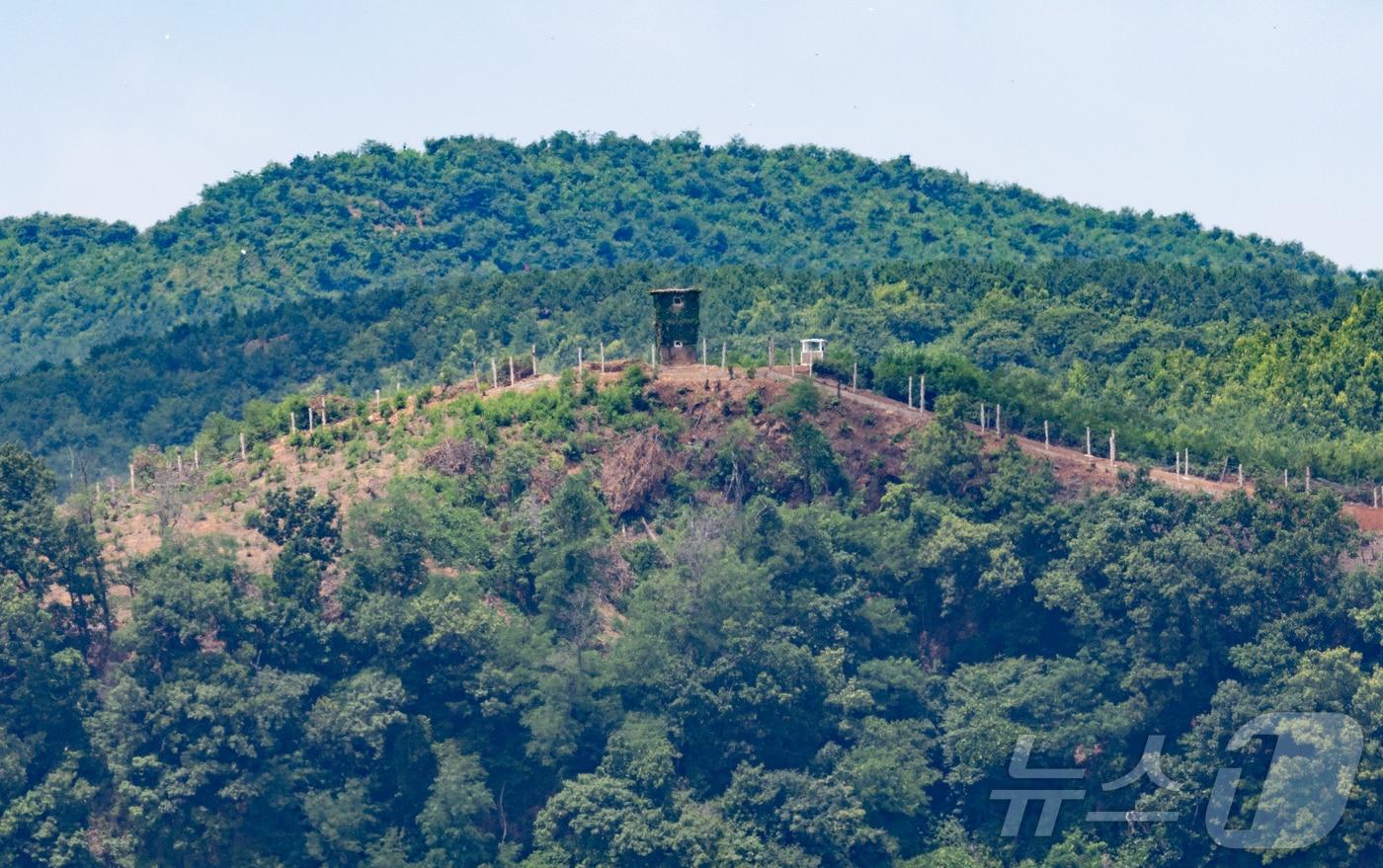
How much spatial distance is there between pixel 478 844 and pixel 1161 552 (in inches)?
665

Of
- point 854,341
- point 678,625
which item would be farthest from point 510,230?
point 678,625

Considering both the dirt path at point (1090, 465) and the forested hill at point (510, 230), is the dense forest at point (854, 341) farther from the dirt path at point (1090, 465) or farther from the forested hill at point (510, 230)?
the forested hill at point (510, 230)

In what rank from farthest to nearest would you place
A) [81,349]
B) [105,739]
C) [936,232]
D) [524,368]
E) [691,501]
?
1. [936,232]
2. [81,349]
3. [524,368]
4. [691,501]
5. [105,739]

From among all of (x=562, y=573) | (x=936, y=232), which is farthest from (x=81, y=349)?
(x=562, y=573)

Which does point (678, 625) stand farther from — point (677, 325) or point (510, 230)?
point (510, 230)

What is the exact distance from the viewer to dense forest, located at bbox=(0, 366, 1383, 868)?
6331 centimetres

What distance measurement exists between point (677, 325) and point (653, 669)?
464 inches

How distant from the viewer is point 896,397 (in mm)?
75125

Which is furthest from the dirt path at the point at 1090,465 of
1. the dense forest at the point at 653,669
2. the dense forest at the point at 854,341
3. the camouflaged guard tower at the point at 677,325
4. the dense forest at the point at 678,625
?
the dense forest at the point at 854,341

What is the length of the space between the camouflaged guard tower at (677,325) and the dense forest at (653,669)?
5.70 m

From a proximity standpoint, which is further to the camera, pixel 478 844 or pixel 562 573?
pixel 562 573

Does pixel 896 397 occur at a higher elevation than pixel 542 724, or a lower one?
higher

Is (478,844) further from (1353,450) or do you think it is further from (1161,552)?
(1353,450)

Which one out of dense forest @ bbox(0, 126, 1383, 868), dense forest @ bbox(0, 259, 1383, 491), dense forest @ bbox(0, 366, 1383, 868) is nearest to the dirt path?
dense forest @ bbox(0, 126, 1383, 868)
